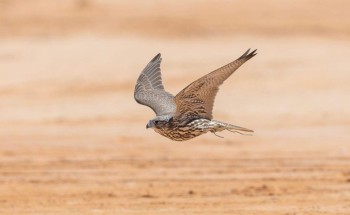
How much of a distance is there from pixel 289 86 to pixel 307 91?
438mm

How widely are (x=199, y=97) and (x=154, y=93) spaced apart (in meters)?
1.09

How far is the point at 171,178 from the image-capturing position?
460 inches

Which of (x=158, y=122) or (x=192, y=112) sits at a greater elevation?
(x=192, y=112)

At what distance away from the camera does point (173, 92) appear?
59.7ft

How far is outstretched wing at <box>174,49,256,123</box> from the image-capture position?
28.8 ft

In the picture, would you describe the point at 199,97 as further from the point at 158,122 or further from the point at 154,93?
the point at 154,93

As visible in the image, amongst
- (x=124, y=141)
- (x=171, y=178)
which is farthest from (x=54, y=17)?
(x=171, y=178)

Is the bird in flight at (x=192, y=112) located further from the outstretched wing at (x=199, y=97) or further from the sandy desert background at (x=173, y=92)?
the sandy desert background at (x=173, y=92)

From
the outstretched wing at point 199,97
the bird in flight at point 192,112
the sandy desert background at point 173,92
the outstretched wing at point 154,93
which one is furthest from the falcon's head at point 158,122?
the sandy desert background at point 173,92

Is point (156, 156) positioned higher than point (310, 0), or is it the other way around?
point (310, 0)

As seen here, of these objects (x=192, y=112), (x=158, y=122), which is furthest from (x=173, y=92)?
(x=158, y=122)

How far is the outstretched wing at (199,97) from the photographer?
8766mm

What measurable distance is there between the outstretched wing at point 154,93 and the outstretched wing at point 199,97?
10.5 inches

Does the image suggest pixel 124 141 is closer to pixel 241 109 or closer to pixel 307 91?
pixel 241 109
